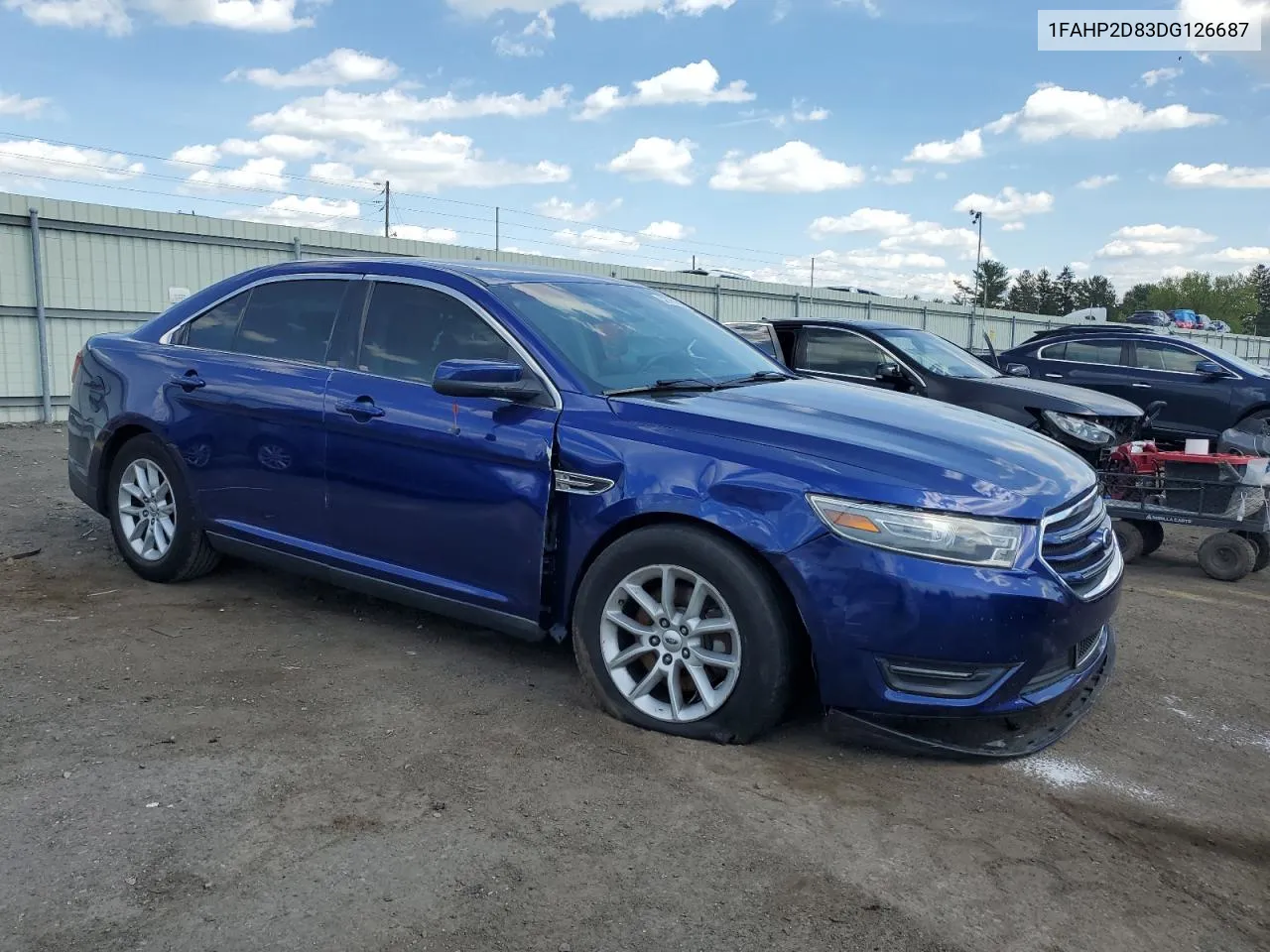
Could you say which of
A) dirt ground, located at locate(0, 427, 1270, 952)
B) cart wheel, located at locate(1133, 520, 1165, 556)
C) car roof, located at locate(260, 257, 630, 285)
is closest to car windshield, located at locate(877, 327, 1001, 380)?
cart wheel, located at locate(1133, 520, 1165, 556)

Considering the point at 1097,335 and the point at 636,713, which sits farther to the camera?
the point at 1097,335

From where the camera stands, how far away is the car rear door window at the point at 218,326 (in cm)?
516

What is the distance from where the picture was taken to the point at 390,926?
2512 mm

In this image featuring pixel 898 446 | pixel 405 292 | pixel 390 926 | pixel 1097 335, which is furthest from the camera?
pixel 1097 335

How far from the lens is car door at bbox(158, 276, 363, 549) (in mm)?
4645

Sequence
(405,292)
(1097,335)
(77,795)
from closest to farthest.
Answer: (77,795), (405,292), (1097,335)

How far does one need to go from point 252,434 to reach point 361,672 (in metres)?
1.29

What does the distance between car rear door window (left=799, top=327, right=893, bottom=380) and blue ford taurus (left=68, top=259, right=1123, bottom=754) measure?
4.12m

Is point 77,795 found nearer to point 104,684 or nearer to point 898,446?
point 104,684

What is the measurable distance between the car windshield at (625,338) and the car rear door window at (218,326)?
1.58m

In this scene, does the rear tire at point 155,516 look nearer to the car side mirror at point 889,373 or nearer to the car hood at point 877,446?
the car hood at point 877,446

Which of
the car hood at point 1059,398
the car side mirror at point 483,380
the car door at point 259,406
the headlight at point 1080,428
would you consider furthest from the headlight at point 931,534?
the car hood at point 1059,398

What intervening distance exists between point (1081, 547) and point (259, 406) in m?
3.49


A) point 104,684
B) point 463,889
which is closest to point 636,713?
point 463,889
